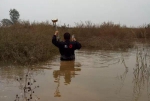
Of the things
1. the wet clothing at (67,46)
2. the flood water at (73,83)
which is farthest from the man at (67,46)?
the flood water at (73,83)

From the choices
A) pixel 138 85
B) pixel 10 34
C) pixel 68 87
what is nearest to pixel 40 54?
pixel 10 34

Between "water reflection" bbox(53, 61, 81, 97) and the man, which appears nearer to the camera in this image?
"water reflection" bbox(53, 61, 81, 97)

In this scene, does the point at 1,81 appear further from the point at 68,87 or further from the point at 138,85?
the point at 138,85

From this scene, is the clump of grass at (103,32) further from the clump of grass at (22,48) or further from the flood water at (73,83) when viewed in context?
the flood water at (73,83)

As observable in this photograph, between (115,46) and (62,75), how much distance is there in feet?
30.0

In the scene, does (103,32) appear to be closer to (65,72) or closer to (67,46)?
(67,46)

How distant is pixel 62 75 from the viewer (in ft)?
22.7

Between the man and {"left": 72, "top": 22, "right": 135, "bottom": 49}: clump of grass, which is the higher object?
{"left": 72, "top": 22, "right": 135, "bottom": 49}: clump of grass

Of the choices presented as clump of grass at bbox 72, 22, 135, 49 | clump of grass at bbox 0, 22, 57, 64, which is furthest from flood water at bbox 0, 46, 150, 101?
clump of grass at bbox 72, 22, 135, 49

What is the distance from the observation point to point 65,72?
290 inches

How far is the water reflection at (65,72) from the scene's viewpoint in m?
6.02

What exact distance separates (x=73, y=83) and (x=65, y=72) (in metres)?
1.49

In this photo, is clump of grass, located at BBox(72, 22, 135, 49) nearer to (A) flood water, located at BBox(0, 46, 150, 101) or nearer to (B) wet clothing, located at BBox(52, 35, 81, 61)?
(B) wet clothing, located at BBox(52, 35, 81, 61)

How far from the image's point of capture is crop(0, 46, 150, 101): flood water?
15.6 feet
